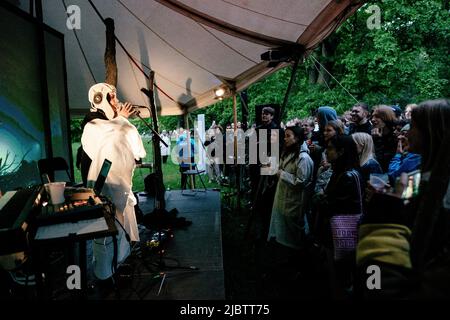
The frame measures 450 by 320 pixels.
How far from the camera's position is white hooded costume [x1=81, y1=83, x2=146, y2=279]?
2.97 m

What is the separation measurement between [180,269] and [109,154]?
1597 millimetres

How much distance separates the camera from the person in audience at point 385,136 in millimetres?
3529

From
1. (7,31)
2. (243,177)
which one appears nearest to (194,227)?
(7,31)

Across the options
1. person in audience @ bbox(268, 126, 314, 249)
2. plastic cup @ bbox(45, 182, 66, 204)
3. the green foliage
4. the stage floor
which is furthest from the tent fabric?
the green foliage

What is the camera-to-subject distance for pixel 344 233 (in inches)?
95.6

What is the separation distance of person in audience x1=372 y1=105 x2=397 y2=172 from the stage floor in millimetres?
2391

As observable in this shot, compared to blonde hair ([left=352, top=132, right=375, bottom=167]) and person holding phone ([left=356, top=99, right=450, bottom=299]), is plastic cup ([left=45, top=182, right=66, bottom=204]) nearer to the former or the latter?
person holding phone ([left=356, top=99, right=450, bottom=299])

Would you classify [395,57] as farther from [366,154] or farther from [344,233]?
[344,233]

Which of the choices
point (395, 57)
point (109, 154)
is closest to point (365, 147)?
point (109, 154)

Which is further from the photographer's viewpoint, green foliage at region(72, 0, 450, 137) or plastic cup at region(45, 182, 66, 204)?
green foliage at region(72, 0, 450, 137)

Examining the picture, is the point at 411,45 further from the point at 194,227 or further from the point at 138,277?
the point at 138,277

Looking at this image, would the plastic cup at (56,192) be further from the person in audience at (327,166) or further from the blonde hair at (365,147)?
the blonde hair at (365,147)

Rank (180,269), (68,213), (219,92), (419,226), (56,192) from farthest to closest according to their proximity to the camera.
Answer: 1. (219,92)
2. (180,269)
3. (56,192)
4. (68,213)
5. (419,226)

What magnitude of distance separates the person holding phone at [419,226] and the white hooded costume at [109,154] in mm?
2602
